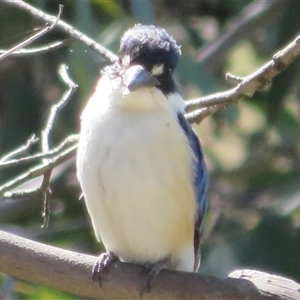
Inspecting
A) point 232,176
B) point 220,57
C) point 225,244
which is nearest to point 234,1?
point 220,57

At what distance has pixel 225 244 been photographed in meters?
4.50

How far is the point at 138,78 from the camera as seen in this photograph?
2693 millimetres

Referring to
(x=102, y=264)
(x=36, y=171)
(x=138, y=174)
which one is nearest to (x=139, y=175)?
(x=138, y=174)

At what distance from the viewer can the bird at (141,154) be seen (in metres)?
2.75

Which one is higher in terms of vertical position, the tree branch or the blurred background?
the blurred background

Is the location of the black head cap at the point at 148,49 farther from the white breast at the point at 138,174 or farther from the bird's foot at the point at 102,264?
the bird's foot at the point at 102,264

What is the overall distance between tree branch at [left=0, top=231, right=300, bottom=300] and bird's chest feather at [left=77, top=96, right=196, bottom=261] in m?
0.20

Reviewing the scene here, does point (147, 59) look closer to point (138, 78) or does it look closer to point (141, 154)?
point (138, 78)

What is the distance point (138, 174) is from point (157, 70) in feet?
1.03

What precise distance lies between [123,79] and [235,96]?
13.1 inches

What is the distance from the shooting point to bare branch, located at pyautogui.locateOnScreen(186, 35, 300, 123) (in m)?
2.52

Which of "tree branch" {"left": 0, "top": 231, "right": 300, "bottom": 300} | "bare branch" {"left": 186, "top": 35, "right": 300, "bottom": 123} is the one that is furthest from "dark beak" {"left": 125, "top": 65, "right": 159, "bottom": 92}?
"tree branch" {"left": 0, "top": 231, "right": 300, "bottom": 300}

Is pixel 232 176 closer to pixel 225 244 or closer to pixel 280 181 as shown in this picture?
pixel 280 181

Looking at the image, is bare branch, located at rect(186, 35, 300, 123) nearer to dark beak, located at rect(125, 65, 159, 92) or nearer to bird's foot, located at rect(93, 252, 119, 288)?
dark beak, located at rect(125, 65, 159, 92)
